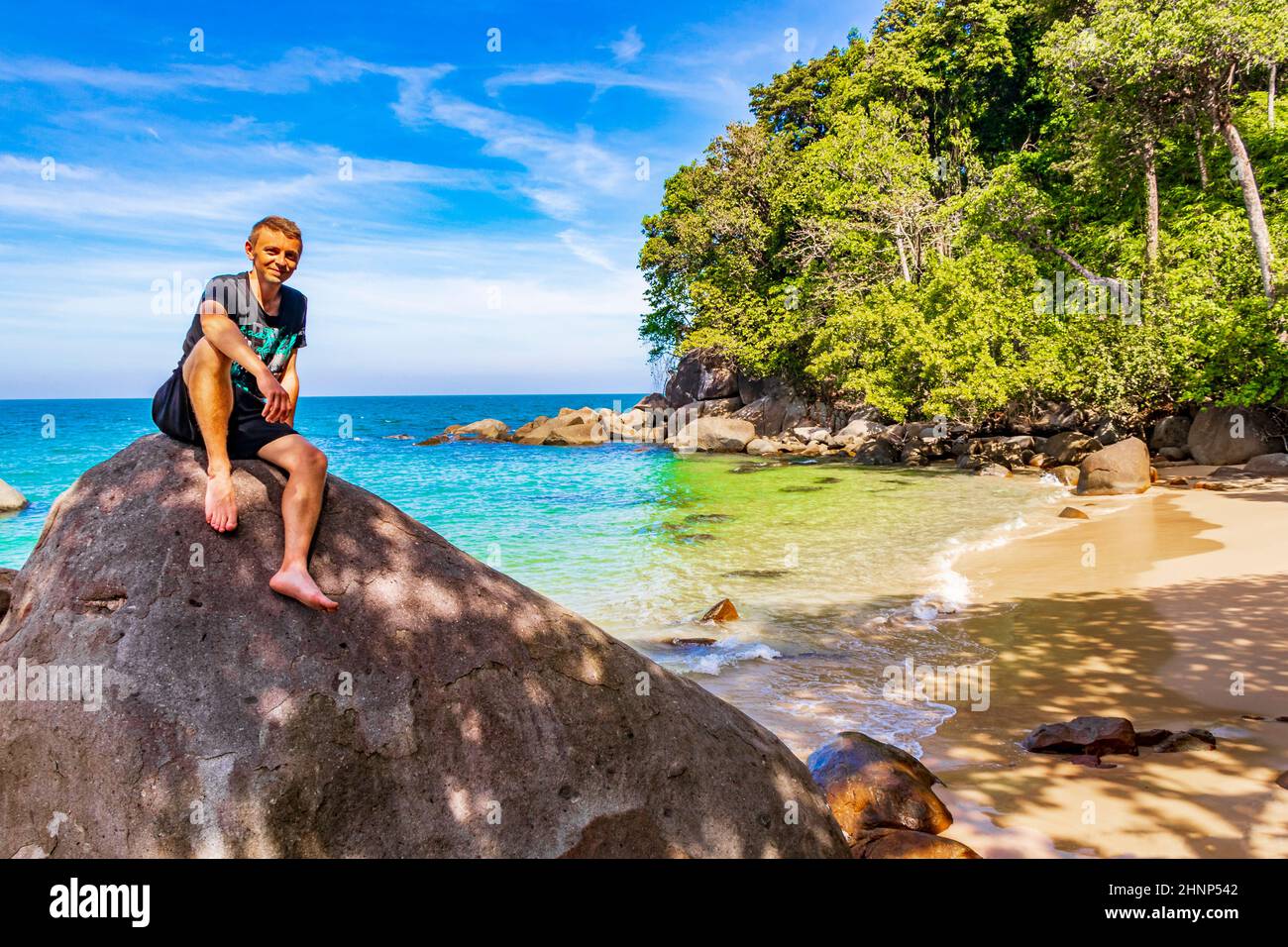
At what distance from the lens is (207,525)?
3342 mm

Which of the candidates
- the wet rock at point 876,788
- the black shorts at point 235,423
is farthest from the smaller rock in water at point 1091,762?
the black shorts at point 235,423

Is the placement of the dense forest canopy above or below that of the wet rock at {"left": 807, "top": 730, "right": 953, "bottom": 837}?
above

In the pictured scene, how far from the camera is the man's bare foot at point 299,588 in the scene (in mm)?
→ 3227

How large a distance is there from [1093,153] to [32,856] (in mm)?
33482

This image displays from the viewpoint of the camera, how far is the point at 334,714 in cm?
308

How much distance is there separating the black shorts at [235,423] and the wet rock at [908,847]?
3.73m

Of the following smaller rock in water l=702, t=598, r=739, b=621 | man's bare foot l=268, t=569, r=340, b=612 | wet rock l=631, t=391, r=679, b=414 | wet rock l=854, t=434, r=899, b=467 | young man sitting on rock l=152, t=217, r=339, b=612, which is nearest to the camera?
man's bare foot l=268, t=569, r=340, b=612

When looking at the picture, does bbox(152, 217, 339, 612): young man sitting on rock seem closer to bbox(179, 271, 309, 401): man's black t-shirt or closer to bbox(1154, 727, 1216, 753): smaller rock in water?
bbox(179, 271, 309, 401): man's black t-shirt

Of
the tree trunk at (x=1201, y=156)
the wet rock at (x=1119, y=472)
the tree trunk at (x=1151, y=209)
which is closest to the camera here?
the wet rock at (x=1119, y=472)

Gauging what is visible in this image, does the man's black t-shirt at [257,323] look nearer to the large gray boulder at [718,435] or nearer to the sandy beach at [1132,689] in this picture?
the sandy beach at [1132,689]

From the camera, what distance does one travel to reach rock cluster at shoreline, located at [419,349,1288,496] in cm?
2305

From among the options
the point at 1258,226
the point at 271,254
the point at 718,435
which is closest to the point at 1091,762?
the point at 271,254

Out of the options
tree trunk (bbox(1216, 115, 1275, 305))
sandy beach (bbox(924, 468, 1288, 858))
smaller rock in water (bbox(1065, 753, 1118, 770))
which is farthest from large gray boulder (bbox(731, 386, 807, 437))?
smaller rock in water (bbox(1065, 753, 1118, 770))

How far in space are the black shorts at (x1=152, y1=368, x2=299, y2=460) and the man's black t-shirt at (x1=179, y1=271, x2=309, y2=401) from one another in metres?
0.08
